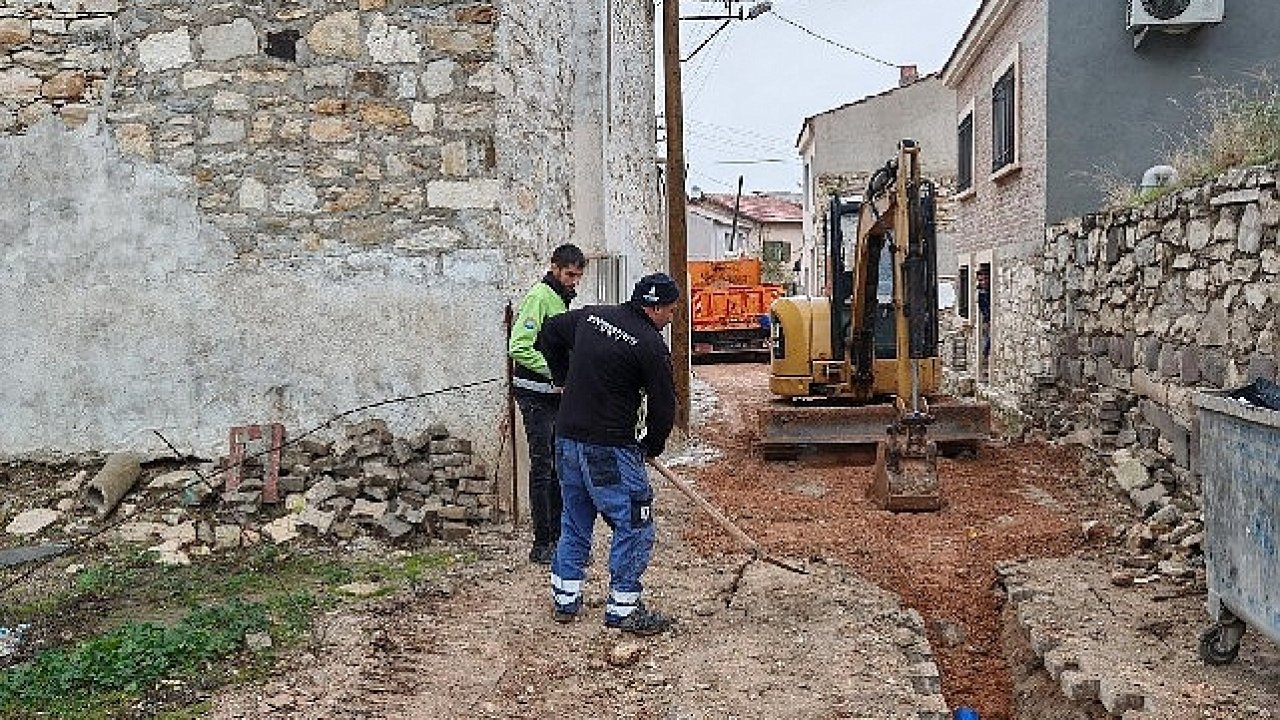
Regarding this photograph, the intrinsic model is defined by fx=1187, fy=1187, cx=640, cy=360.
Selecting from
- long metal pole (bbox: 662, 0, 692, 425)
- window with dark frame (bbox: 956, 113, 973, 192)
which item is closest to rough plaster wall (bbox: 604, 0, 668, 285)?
long metal pole (bbox: 662, 0, 692, 425)

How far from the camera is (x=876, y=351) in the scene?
1109cm

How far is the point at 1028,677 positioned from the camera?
552 cm

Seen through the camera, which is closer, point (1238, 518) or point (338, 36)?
point (1238, 518)

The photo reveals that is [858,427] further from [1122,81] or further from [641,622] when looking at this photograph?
[641,622]

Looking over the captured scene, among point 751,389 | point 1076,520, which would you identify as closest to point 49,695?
point 1076,520

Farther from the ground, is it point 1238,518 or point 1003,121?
point 1003,121

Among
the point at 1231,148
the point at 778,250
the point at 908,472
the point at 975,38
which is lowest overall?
the point at 908,472

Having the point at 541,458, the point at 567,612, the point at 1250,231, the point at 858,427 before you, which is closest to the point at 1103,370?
the point at 858,427

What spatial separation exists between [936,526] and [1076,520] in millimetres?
950

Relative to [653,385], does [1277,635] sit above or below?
below

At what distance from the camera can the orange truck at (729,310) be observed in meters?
24.8

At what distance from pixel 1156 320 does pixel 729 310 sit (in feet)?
54.1

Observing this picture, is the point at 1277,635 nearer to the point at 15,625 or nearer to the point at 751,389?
the point at 15,625

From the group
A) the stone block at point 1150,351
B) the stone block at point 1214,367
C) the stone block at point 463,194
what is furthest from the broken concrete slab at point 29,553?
the stone block at point 1150,351
